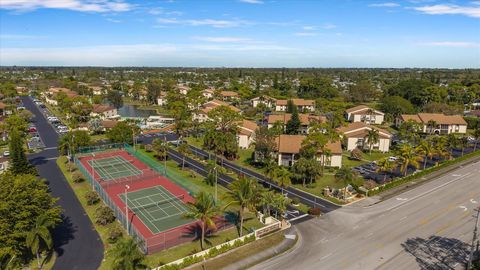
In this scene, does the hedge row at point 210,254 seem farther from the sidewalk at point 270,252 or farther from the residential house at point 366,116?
the residential house at point 366,116

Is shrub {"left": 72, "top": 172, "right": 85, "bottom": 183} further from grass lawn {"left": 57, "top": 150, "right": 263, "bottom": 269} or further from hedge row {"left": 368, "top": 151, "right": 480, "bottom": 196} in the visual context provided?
hedge row {"left": 368, "top": 151, "right": 480, "bottom": 196}

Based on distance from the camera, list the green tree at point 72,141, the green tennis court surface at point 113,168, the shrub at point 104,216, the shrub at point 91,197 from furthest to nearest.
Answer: the green tree at point 72,141
the green tennis court surface at point 113,168
the shrub at point 91,197
the shrub at point 104,216

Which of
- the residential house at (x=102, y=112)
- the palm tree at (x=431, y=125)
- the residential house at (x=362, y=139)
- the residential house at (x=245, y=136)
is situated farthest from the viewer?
the residential house at (x=102, y=112)

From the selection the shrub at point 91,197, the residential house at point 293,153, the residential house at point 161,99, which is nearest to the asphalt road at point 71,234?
the shrub at point 91,197

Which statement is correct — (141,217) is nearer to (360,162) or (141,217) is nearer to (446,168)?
(360,162)

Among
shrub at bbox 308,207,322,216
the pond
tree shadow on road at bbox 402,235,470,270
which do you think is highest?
the pond

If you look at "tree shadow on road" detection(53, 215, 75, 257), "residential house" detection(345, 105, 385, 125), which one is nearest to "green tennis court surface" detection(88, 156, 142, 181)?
"tree shadow on road" detection(53, 215, 75, 257)

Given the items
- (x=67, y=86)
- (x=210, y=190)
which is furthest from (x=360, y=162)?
(x=67, y=86)

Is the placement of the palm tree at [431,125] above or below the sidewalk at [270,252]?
above
